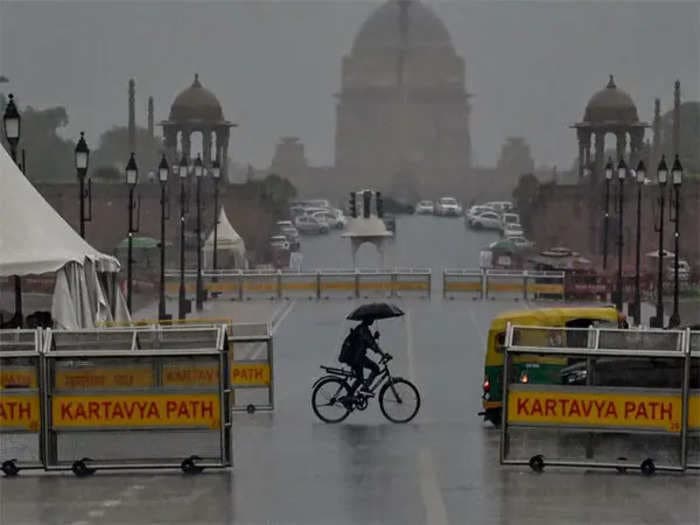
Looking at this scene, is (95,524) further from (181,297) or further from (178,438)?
(181,297)

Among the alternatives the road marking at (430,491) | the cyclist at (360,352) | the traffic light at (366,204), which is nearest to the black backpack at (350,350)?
the cyclist at (360,352)

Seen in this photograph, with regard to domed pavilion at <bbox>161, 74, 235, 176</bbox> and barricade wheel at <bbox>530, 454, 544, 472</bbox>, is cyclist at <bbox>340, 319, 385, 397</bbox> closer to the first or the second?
barricade wheel at <bbox>530, 454, 544, 472</bbox>

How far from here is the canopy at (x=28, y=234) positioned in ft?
88.2

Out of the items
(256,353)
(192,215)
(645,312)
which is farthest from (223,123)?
(256,353)

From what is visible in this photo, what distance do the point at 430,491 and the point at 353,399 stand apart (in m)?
6.33

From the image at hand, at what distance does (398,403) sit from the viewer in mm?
26109

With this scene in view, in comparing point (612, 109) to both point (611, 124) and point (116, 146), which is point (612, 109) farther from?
point (116, 146)

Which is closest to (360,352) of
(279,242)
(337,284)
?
(337,284)

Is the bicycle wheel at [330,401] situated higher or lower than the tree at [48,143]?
lower

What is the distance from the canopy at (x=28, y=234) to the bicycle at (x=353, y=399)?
12.2 ft

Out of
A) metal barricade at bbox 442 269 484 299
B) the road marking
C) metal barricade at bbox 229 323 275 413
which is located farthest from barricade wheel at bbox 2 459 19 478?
metal barricade at bbox 442 269 484 299

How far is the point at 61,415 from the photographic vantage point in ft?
68.8

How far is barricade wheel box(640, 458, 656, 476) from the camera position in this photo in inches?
818

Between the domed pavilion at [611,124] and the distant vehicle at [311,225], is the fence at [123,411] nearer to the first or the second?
the domed pavilion at [611,124]
